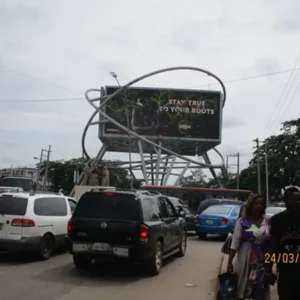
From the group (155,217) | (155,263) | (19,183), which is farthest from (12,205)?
(19,183)

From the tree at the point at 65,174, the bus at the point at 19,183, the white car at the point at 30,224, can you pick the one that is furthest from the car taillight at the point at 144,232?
the tree at the point at 65,174

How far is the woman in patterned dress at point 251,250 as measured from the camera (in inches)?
216

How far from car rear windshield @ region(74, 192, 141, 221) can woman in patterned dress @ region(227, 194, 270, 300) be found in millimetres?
4055

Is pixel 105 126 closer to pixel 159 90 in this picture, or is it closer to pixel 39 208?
pixel 159 90

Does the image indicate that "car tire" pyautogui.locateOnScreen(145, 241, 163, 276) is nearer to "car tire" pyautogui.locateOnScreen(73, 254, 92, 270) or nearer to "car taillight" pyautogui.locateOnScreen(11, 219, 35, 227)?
"car tire" pyautogui.locateOnScreen(73, 254, 92, 270)

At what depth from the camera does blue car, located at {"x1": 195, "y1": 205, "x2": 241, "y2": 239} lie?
18.3 metres

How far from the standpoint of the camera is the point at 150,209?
10.3 metres

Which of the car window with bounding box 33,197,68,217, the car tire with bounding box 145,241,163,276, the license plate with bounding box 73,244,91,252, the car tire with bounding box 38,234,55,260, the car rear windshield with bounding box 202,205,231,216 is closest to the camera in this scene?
the license plate with bounding box 73,244,91,252

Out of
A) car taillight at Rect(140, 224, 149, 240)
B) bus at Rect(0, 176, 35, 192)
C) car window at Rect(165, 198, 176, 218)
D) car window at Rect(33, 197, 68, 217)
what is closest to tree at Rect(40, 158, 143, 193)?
bus at Rect(0, 176, 35, 192)

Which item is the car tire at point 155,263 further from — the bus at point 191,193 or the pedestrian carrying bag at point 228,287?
the bus at point 191,193

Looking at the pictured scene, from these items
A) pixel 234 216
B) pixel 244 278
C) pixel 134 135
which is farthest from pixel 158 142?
pixel 244 278

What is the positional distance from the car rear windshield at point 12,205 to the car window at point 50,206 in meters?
0.31

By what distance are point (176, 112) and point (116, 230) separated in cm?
5045

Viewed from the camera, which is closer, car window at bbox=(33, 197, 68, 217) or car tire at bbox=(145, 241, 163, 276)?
car tire at bbox=(145, 241, 163, 276)
